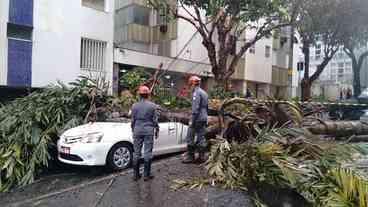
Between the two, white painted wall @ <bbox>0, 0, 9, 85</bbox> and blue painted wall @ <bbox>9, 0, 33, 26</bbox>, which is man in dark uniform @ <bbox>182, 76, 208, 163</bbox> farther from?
blue painted wall @ <bbox>9, 0, 33, 26</bbox>

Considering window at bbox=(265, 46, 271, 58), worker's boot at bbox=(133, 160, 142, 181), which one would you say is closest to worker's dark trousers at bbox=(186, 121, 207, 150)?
worker's boot at bbox=(133, 160, 142, 181)

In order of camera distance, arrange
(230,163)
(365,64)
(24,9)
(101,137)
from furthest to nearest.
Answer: (365,64) → (24,9) → (101,137) → (230,163)

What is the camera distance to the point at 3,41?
1509 cm

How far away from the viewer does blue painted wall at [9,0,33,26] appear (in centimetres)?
1535

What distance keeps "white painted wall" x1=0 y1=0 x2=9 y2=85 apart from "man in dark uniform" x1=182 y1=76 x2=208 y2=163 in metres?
9.65

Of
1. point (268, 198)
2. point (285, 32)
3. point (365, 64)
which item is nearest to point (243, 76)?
point (285, 32)

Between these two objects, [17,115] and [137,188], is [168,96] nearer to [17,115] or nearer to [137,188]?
[17,115]

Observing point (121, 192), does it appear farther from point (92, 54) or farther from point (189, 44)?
point (189, 44)

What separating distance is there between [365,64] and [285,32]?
380 inches

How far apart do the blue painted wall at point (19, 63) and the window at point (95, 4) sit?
10.9 feet

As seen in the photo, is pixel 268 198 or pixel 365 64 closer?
pixel 268 198

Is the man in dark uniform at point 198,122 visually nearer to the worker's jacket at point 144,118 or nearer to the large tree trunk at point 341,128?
the worker's jacket at point 144,118

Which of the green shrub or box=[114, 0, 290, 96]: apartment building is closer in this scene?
the green shrub

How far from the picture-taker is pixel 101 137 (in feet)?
28.6
